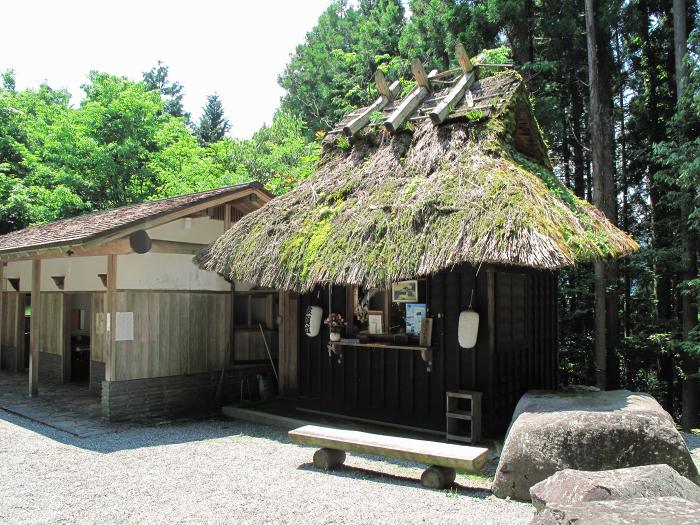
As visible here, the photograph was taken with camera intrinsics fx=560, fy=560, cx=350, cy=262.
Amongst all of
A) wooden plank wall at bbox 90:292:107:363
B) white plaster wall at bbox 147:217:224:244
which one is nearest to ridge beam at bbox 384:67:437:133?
white plaster wall at bbox 147:217:224:244

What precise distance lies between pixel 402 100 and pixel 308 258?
429 centimetres

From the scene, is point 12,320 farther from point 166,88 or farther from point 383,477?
point 166,88

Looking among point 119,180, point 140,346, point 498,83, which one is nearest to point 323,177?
point 498,83

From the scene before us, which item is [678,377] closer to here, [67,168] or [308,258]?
[308,258]

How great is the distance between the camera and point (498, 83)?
30.1 ft

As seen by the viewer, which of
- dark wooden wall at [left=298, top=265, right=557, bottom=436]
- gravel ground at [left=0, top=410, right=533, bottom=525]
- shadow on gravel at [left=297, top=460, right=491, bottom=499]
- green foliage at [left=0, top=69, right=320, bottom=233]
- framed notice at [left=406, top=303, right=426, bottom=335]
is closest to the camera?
gravel ground at [left=0, top=410, right=533, bottom=525]

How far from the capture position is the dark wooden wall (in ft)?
24.8

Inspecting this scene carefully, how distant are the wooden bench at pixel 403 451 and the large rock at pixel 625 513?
5.93 feet

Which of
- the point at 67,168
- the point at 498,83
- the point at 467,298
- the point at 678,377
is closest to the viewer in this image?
the point at 467,298

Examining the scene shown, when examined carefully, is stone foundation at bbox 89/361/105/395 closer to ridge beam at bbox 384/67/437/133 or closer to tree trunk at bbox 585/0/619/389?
ridge beam at bbox 384/67/437/133

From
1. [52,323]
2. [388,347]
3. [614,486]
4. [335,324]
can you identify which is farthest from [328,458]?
[52,323]

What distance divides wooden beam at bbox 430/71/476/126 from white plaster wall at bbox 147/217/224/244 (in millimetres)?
4642

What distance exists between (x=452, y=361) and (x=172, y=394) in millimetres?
5020

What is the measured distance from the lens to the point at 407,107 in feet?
32.6
